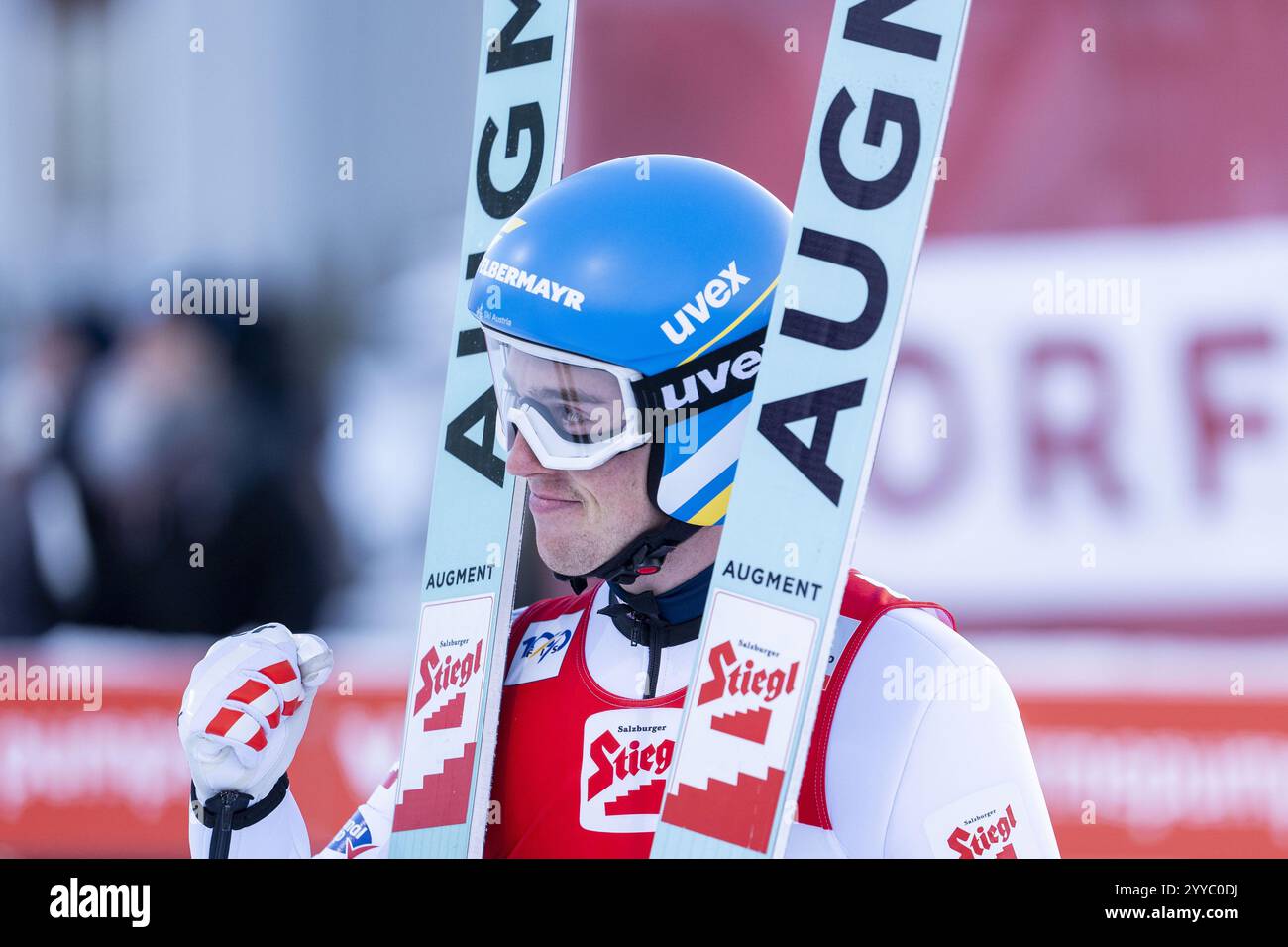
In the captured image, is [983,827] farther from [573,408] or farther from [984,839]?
[573,408]

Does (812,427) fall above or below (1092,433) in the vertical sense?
above

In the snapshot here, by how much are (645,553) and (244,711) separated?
2.25ft

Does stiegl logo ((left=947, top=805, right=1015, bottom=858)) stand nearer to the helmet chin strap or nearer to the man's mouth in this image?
the helmet chin strap

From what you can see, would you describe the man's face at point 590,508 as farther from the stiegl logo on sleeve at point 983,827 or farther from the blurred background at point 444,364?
the blurred background at point 444,364

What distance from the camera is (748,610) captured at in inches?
69.5

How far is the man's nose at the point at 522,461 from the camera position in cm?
196

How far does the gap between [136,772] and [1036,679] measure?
3145 millimetres

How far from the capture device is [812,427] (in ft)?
5.72

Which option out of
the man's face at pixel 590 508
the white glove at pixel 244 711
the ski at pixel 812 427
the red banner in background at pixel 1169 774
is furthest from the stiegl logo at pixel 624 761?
the red banner in background at pixel 1169 774

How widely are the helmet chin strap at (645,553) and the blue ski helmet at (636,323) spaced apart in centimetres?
3

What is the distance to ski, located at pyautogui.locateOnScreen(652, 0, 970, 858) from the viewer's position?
5.62 feet

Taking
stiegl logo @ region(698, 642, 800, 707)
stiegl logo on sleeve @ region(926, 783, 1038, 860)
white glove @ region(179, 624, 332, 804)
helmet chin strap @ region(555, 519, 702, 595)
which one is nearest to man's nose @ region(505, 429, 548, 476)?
helmet chin strap @ region(555, 519, 702, 595)
